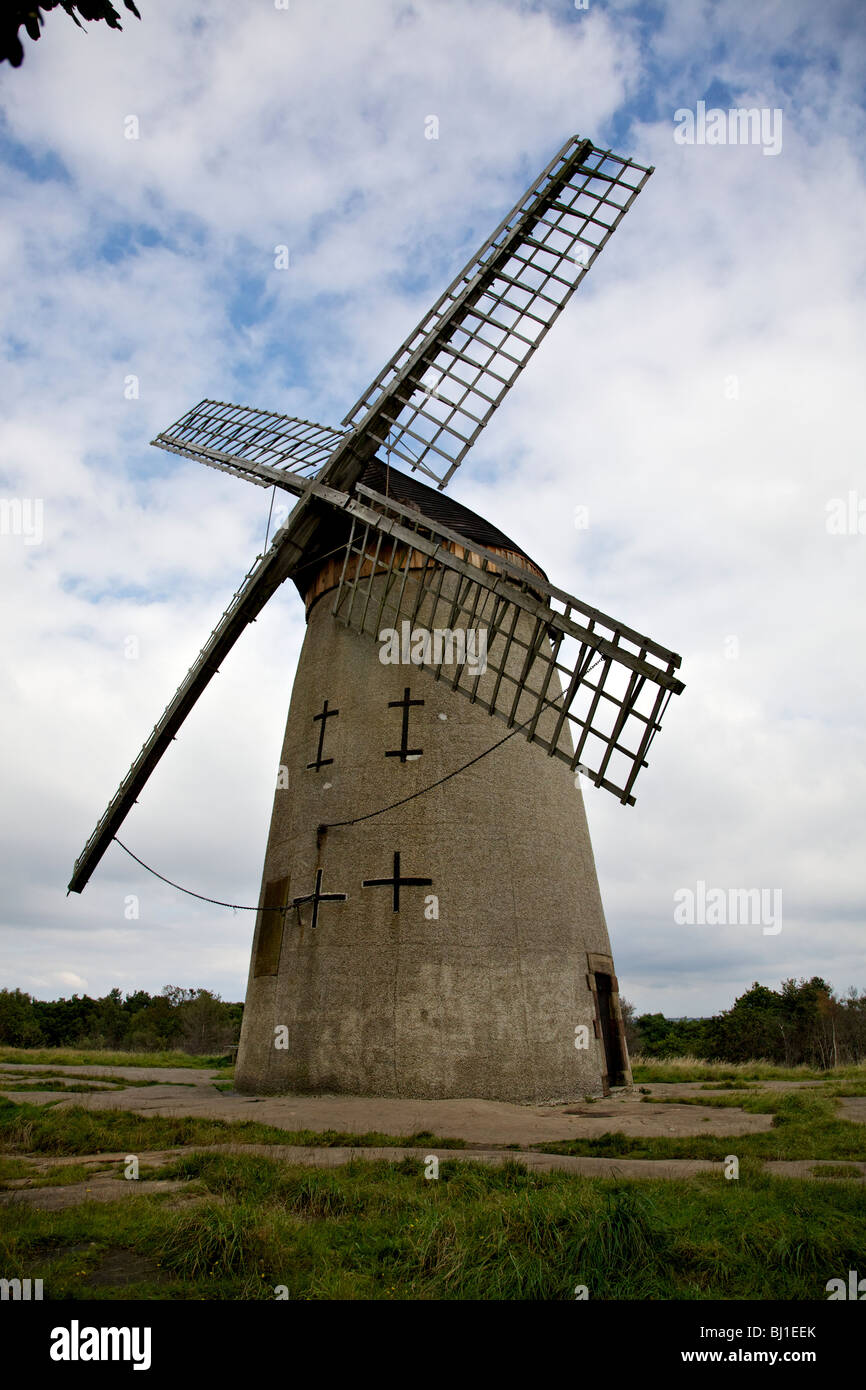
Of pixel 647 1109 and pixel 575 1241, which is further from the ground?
pixel 575 1241

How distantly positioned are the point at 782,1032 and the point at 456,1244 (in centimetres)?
3690

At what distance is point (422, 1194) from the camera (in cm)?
521

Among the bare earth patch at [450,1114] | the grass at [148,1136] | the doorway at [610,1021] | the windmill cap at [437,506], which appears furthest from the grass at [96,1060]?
the windmill cap at [437,506]

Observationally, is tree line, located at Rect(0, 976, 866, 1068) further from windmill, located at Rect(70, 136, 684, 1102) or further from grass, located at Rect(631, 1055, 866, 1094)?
windmill, located at Rect(70, 136, 684, 1102)

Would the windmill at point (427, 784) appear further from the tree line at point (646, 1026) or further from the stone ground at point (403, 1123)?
the tree line at point (646, 1026)

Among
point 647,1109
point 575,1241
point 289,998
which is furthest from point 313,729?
point 575,1241

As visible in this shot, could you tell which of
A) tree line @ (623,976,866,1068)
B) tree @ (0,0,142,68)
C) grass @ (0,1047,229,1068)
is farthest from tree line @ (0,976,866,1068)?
tree @ (0,0,142,68)

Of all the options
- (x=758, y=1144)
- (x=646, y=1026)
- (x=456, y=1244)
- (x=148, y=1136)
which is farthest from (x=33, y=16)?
(x=646, y=1026)

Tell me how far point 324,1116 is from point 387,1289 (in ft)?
19.6

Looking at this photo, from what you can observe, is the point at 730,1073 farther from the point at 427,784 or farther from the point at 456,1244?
the point at 456,1244

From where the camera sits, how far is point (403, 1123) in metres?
8.77
